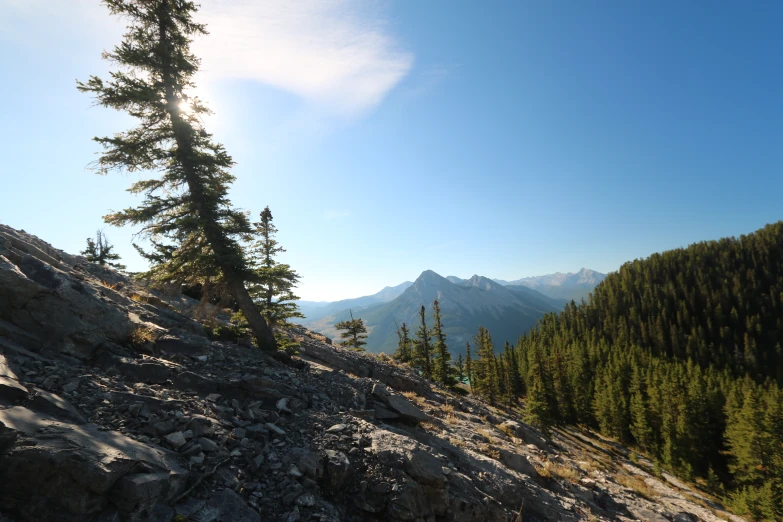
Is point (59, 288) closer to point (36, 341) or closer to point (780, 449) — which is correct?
point (36, 341)

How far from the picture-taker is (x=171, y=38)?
16.1 meters

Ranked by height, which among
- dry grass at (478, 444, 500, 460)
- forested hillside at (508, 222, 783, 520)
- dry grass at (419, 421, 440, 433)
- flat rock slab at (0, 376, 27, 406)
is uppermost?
flat rock slab at (0, 376, 27, 406)

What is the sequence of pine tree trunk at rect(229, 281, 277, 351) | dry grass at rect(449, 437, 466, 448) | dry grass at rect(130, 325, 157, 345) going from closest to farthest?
dry grass at rect(130, 325, 157, 345) → dry grass at rect(449, 437, 466, 448) → pine tree trunk at rect(229, 281, 277, 351)

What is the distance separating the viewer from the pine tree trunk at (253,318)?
16.1 metres

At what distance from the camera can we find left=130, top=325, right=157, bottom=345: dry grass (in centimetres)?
1085

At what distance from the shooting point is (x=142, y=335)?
36.5 ft

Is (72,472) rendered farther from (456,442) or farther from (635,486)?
(635,486)

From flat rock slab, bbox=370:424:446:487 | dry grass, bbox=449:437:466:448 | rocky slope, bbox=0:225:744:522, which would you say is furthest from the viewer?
dry grass, bbox=449:437:466:448

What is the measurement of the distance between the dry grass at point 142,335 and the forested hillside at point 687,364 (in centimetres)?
4595

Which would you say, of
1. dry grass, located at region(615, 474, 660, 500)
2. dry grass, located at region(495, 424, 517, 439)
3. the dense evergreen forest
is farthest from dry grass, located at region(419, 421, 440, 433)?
the dense evergreen forest

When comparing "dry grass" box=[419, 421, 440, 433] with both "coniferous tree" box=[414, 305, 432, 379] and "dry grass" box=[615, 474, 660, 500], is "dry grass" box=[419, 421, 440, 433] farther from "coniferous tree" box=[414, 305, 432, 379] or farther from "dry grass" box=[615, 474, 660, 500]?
"coniferous tree" box=[414, 305, 432, 379]

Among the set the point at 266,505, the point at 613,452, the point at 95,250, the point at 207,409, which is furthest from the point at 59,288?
the point at 613,452

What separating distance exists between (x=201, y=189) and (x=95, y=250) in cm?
4126

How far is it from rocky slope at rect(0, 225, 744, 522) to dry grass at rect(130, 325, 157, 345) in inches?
2.5
